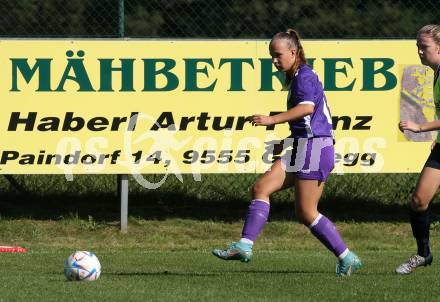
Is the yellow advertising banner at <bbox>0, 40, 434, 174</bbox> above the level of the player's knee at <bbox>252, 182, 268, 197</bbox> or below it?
above

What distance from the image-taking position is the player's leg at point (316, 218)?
9.94m

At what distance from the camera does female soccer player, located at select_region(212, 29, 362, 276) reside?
9828 millimetres

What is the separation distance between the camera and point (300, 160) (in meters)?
9.86

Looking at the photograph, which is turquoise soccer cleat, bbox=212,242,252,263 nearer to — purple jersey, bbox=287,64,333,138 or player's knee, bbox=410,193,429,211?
purple jersey, bbox=287,64,333,138

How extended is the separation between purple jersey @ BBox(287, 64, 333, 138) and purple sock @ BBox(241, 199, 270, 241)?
2.17 feet

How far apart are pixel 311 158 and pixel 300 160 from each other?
96mm

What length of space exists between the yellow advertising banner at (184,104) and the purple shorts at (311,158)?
4.24m

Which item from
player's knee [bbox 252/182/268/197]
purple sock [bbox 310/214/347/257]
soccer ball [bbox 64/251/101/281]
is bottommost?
soccer ball [bbox 64/251/101/281]

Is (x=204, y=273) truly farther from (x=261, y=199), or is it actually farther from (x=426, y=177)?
(x=426, y=177)

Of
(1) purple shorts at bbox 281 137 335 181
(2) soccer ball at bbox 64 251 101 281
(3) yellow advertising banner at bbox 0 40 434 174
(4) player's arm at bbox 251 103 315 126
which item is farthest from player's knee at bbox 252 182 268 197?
(3) yellow advertising banner at bbox 0 40 434 174

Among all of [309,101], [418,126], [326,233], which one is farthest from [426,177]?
[309,101]

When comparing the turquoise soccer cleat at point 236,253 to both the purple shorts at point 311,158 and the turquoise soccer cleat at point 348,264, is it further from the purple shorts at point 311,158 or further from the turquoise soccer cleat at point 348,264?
the turquoise soccer cleat at point 348,264

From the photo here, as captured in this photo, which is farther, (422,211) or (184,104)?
(184,104)

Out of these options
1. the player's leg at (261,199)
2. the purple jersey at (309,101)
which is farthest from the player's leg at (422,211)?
the player's leg at (261,199)
